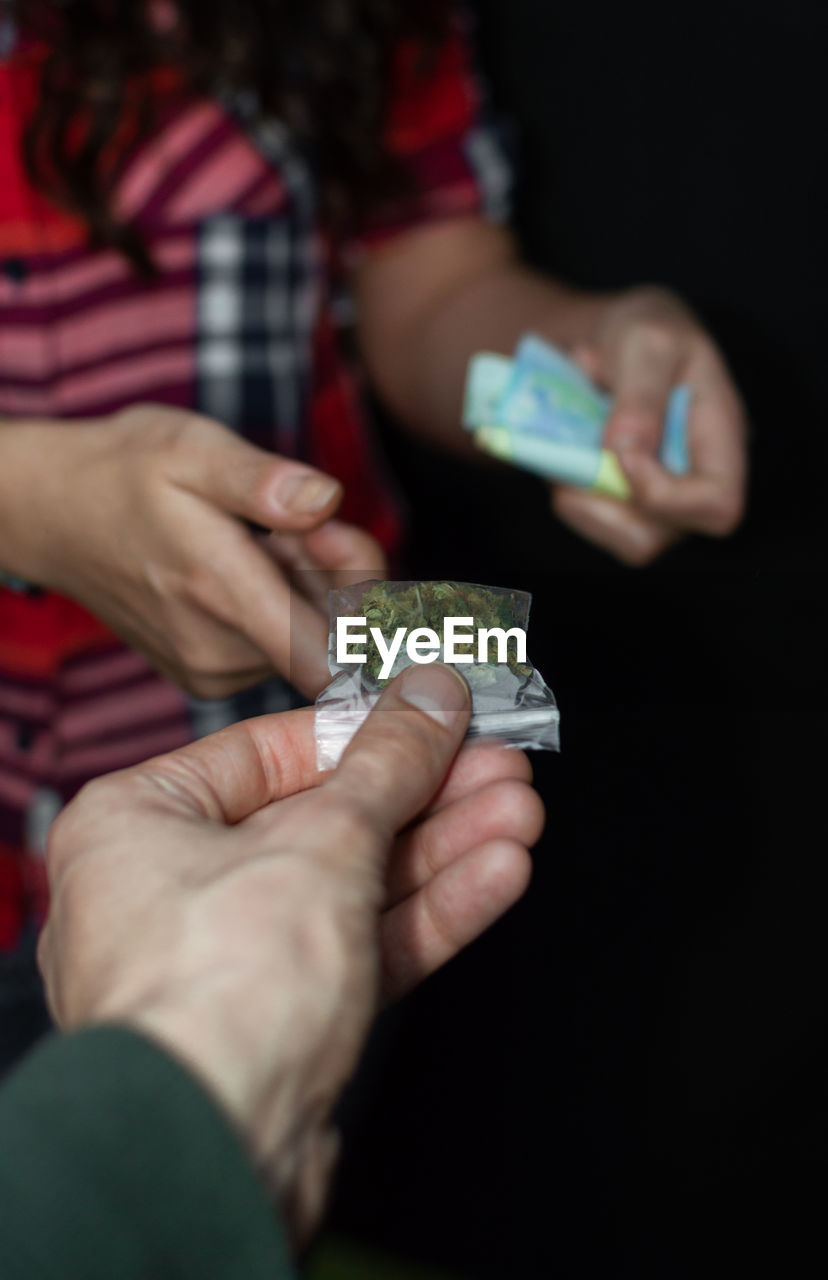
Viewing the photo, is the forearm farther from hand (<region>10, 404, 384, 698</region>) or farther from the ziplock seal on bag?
the ziplock seal on bag

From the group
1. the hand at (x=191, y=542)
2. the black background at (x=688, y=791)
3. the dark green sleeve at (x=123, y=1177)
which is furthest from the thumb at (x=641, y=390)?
the dark green sleeve at (x=123, y=1177)

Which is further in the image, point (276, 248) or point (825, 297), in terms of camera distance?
point (825, 297)

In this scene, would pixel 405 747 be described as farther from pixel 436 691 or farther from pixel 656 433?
pixel 656 433

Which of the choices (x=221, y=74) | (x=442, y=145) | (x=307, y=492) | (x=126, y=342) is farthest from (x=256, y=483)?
(x=442, y=145)

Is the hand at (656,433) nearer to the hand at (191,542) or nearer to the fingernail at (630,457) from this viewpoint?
the fingernail at (630,457)

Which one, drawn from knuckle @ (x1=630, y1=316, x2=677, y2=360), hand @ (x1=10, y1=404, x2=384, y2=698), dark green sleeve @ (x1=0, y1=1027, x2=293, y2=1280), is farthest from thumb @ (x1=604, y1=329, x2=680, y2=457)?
dark green sleeve @ (x1=0, y1=1027, x2=293, y2=1280)

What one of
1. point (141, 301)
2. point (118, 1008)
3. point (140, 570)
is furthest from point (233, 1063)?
point (141, 301)

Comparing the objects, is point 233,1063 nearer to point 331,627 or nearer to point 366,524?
point 331,627
